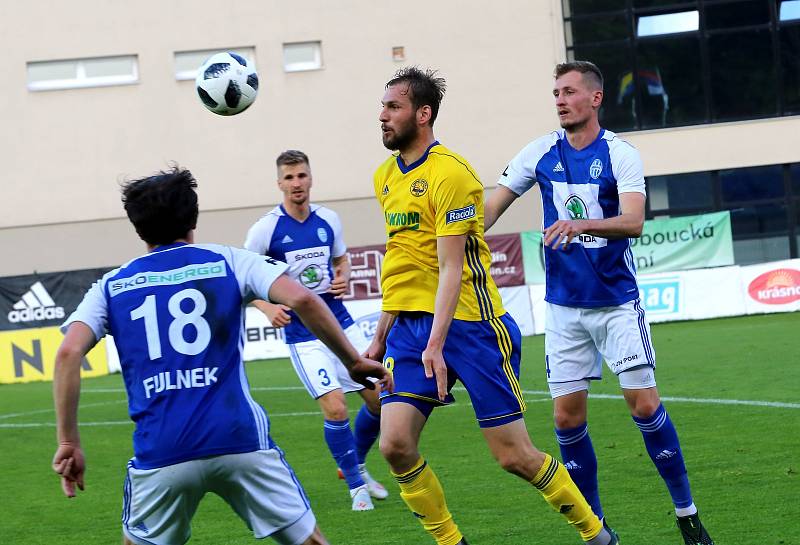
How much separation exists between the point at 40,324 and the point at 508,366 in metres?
18.7

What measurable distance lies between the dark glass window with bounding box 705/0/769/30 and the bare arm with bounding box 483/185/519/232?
1060 inches

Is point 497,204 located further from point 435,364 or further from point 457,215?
point 435,364

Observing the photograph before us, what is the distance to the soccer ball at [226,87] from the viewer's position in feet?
28.7

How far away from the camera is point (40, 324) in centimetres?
2284

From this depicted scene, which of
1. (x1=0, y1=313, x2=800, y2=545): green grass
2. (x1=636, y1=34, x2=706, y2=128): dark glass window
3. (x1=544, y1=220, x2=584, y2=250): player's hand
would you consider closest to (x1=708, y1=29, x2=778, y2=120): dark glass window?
(x1=636, y1=34, x2=706, y2=128): dark glass window

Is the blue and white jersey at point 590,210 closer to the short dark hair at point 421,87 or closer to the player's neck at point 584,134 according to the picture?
the player's neck at point 584,134

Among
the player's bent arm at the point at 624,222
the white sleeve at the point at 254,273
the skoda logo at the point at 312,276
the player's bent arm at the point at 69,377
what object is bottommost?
the skoda logo at the point at 312,276

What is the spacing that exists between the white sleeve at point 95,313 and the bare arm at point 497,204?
2.36m

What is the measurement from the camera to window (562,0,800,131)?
3164 cm

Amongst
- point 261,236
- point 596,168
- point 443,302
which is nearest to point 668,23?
point 261,236

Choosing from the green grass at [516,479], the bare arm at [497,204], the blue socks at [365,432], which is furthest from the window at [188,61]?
the bare arm at [497,204]

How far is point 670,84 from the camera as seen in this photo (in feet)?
105

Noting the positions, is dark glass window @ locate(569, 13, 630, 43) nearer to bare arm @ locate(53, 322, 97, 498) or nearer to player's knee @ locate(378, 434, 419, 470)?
player's knee @ locate(378, 434, 419, 470)

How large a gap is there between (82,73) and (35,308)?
29.8 ft
